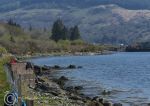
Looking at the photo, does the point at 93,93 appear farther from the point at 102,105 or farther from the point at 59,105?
the point at 59,105

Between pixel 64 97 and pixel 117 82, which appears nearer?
pixel 64 97

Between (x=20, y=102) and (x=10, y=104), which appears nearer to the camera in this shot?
(x=10, y=104)

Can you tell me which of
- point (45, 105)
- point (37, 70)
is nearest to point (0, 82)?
point (45, 105)

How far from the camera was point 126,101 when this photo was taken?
1927 inches

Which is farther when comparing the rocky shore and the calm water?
the calm water

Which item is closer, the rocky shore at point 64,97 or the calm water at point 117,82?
the rocky shore at point 64,97

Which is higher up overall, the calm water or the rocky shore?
the rocky shore

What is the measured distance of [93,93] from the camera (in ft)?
190

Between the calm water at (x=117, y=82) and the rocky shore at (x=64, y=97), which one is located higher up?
the rocky shore at (x=64, y=97)

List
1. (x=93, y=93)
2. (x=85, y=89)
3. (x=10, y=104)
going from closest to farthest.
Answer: (x=10, y=104) → (x=93, y=93) → (x=85, y=89)

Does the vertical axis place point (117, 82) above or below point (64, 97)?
below

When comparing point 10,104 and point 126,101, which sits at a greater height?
point 10,104

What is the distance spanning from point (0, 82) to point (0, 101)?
705 cm

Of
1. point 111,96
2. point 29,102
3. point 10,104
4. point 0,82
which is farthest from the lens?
point 111,96
